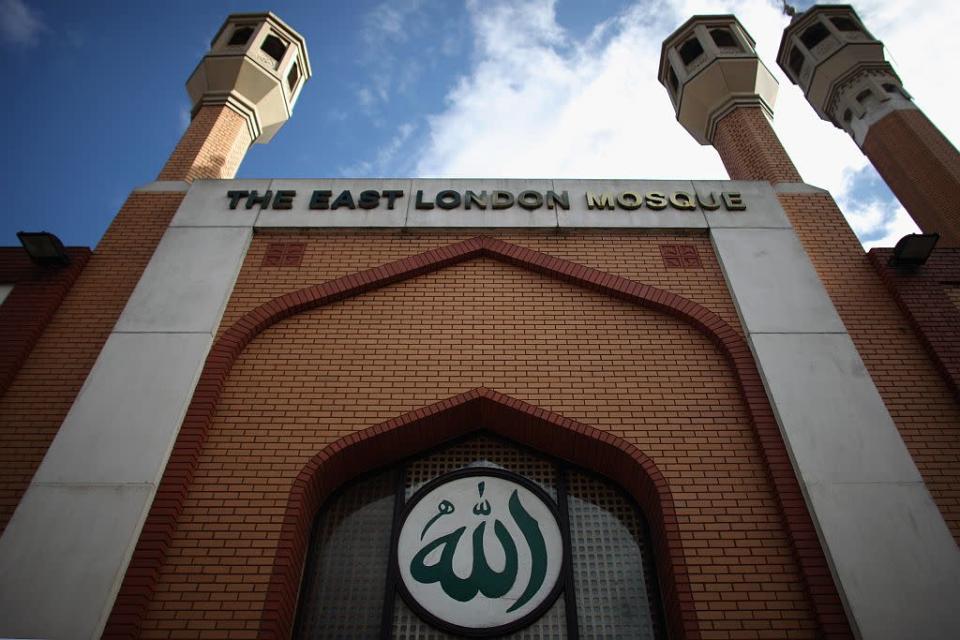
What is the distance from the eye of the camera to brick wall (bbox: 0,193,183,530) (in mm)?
4781

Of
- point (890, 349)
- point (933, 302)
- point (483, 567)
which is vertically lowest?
point (483, 567)

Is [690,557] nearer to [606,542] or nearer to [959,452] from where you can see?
[606,542]

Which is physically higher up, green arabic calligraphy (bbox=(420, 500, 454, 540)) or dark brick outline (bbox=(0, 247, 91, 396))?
dark brick outline (bbox=(0, 247, 91, 396))

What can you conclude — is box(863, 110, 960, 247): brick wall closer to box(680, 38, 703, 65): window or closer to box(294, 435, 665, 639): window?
box(680, 38, 703, 65): window

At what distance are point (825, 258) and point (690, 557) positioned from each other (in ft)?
12.0

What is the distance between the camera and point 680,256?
639 centimetres

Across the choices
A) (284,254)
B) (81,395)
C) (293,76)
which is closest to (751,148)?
(284,254)

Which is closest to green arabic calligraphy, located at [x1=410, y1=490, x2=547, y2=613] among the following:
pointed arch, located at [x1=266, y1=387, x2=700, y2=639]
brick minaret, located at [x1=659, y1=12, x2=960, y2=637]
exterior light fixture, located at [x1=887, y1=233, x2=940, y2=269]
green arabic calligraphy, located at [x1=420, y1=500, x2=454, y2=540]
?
green arabic calligraphy, located at [x1=420, y1=500, x2=454, y2=540]

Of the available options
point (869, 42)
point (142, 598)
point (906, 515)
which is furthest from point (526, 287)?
point (869, 42)

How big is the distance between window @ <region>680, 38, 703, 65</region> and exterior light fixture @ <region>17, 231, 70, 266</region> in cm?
955

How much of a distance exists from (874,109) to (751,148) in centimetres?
511

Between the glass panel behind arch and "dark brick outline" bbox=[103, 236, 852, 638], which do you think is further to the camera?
the glass panel behind arch

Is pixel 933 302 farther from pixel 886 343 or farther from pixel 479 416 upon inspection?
pixel 479 416

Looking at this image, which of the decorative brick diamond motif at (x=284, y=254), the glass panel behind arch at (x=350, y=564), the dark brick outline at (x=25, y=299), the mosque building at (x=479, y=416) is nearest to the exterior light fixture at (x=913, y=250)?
the mosque building at (x=479, y=416)
